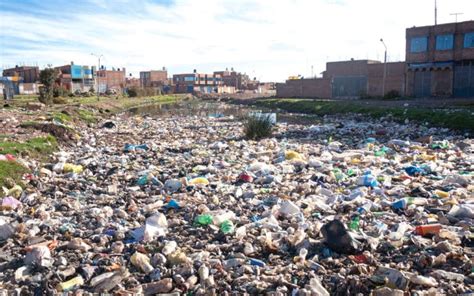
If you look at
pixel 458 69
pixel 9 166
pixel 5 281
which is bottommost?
pixel 5 281

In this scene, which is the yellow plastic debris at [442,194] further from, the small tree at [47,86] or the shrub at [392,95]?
the small tree at [47,86]

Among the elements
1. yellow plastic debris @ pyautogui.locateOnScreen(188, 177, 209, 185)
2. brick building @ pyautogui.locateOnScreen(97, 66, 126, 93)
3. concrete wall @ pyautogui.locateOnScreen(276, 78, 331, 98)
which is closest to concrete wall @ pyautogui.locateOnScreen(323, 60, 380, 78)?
concrete wall @ pyautogui.locateOnScreen(276, 78, 331, 98)

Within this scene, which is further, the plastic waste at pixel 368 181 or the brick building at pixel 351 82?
the brick building at pixel 351 82

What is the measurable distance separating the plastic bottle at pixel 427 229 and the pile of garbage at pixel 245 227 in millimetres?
14

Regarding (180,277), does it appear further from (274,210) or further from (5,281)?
(274,210)

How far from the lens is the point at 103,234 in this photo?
5.18m

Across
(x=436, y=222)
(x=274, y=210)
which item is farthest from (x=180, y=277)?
(x=436, y=222)

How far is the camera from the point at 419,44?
1331 inches

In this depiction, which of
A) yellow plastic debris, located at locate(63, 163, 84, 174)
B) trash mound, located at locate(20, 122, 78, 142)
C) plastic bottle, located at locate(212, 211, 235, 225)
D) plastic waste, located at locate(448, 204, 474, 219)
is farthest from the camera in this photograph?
trash mound, located at locate(20, 122, 78, 142)

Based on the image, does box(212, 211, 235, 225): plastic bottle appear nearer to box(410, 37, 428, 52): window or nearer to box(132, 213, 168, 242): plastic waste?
box(132, 213, 168, 242): plastic waste

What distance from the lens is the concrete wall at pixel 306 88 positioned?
4483 centimetres

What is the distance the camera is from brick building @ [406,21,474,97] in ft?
101

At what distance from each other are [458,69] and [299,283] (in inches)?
1283

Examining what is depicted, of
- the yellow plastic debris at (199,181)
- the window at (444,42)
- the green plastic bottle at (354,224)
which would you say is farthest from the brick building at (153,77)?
the green plastic bottle at (354,224)
